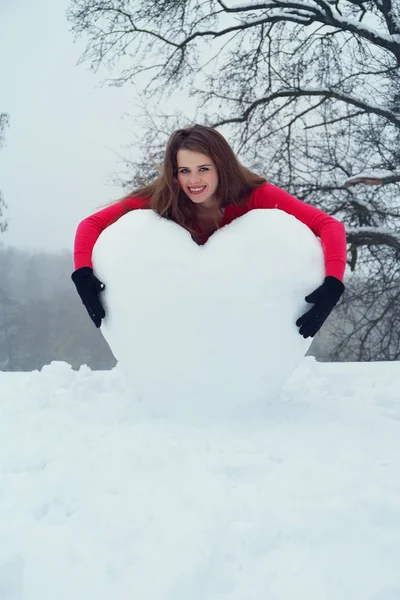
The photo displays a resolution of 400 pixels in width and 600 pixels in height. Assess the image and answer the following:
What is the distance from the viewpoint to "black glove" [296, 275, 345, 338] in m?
2.21

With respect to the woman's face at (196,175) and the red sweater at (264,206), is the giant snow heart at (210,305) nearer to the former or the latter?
the red sweater at (264,206)

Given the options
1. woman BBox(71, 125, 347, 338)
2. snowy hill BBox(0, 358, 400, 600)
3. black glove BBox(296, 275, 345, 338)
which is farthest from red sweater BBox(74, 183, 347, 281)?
snowy hill BBox(0, 358, 400, 600)

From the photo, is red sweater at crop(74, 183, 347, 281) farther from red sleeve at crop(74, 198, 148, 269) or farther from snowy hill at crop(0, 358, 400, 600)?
snowy hill at crop(0, 358, 400, 600)

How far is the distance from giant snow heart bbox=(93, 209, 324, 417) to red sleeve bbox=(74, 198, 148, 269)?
0.45 feet

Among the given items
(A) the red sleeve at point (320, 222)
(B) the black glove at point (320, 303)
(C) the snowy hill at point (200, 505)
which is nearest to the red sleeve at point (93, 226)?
(A) the red sleeve at point (320, 222)

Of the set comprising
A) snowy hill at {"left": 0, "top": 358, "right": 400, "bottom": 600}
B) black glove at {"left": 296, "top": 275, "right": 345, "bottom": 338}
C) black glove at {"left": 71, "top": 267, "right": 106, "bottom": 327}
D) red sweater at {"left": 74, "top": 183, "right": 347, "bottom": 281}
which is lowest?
snowy hill at {"left": 0, "top": 358, "right": 400, "bottom": 600}

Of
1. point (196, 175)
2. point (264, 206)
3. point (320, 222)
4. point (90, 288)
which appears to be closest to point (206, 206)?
point (196, 175)

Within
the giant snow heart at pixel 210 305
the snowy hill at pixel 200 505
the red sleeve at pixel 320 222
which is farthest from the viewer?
the red sleeve at pixel 320 222

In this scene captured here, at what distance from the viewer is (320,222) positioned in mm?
2469

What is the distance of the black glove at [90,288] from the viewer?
2336 mm

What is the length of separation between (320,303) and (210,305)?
0.46 meters

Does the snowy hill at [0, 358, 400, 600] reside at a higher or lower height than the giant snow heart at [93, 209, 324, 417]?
lower

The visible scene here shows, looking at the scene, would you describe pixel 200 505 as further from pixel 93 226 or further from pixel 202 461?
pixel 93 226

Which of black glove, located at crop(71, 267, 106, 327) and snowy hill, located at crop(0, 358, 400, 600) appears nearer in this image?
snowy hill, located at crop(0, 358, 400, 600)
